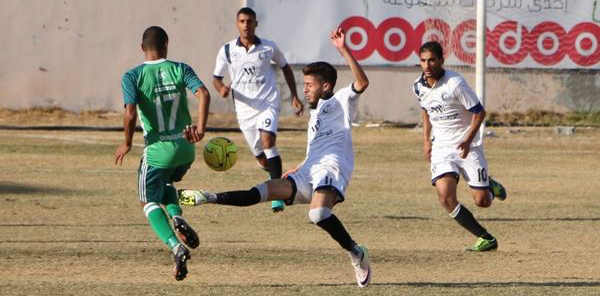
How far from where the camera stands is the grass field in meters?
9.77

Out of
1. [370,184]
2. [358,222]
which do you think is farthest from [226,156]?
[370,184]

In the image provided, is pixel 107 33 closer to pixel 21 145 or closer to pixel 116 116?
pixel 116 116

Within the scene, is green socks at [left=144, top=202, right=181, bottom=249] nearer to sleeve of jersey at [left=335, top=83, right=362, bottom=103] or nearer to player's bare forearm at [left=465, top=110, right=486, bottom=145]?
sleeve of jersey at [left=335, top=83, right=362, bottom=103]

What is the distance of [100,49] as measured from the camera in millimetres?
28578

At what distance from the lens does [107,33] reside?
28.6 metres

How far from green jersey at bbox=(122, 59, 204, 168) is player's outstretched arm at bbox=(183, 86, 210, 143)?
10 cm

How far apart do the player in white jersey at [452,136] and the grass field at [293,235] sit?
1.28 feet

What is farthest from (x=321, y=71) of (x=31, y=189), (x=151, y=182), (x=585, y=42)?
(x=585, y=42)

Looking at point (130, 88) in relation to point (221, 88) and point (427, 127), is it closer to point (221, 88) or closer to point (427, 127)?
point (427, 127)

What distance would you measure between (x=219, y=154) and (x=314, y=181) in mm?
1287

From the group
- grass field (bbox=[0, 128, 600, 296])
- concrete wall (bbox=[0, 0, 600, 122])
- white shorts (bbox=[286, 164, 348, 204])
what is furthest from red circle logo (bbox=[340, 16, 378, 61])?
white shorts (bbox=[286, 164, 348, 204])

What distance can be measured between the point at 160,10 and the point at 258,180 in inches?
437

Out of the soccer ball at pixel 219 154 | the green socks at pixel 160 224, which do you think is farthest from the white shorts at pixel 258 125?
the green socks at pixel 160 224

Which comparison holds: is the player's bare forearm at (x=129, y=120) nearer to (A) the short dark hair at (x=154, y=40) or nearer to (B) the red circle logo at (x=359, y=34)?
(A) the short dark hair at (x=154, y=40)
